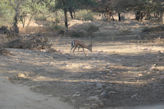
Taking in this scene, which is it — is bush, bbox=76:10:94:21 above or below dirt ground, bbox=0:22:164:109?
above

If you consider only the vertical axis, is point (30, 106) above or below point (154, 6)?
below

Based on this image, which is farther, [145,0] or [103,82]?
[145,0]

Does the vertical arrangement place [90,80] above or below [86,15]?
below

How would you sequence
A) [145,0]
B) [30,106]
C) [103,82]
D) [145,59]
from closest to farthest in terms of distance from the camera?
[30,106] → [103,82] → [145,59] → [145,0]

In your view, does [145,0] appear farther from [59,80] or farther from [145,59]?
[59,80]

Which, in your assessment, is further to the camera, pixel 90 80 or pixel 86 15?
pixel 86 15

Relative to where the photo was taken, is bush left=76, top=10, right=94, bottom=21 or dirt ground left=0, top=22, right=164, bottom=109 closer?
dirt ground left=0, top=22, right=164, bottom=109

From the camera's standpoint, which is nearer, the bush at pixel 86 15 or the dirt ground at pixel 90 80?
the dirt ground at pixel 90 80

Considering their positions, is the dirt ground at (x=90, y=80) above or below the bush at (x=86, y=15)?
below

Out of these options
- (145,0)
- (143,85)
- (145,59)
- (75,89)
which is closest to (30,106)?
(75,89)

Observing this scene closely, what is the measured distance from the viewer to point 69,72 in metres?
9.54

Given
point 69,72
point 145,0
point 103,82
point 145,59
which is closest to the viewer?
point 103,82

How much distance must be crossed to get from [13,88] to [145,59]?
23.2 ft

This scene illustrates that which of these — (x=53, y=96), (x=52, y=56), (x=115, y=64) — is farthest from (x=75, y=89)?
(x=52, y=56)
